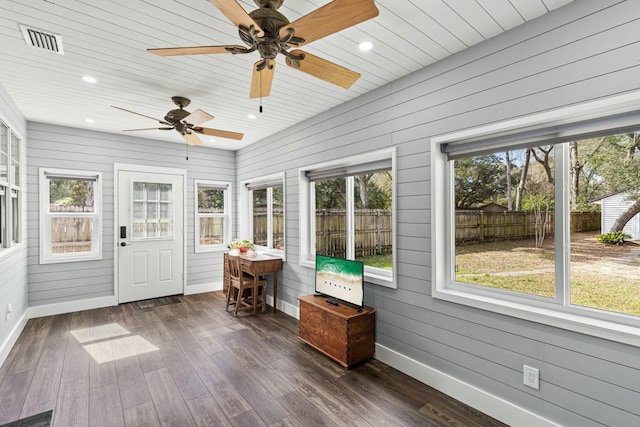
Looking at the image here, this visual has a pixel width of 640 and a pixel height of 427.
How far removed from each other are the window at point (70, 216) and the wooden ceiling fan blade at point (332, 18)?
4.53m

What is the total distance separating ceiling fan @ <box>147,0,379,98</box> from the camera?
145 cm

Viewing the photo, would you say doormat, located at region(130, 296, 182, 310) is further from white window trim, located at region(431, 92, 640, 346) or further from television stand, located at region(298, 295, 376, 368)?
white window trim, located at region(431, 92, 640, 346)

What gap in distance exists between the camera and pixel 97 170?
4730mm

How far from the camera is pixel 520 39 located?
2.11 meters

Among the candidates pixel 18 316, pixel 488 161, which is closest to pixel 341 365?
pixel 488 161

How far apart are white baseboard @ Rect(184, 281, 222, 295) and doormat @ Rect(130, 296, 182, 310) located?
0.86 feet

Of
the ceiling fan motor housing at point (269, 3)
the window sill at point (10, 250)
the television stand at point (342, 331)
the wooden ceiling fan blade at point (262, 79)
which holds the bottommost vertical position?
the television stand at point (342, 331)

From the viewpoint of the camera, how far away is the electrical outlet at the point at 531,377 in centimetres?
202

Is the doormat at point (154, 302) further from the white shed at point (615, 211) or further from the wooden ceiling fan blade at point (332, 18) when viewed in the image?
the white shed at point (615, 211)

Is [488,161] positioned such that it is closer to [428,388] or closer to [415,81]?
[415,81]

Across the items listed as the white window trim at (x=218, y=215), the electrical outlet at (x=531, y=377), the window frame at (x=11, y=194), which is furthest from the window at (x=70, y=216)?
the electrical outlet at (x=531, y=377)

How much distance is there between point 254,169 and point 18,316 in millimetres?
3581

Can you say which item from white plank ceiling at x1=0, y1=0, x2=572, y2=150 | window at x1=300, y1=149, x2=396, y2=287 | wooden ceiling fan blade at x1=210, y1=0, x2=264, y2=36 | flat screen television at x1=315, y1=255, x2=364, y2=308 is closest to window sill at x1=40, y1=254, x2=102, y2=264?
white plank ceiling at x1=0, y1=0, x2=572, y2=150

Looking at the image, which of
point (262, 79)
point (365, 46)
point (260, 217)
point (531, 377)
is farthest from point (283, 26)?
point (260, 217)
